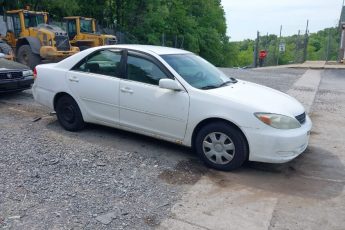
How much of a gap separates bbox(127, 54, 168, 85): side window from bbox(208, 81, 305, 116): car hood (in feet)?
2.76

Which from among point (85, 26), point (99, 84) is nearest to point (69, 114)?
point (99, 84)

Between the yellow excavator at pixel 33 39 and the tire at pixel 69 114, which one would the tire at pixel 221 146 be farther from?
the yellow excavator at pixel 33 39

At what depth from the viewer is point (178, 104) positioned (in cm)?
482

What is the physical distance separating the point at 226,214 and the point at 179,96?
1793mm

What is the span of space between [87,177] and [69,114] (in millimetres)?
1949

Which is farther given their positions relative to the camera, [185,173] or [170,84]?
[170,84]

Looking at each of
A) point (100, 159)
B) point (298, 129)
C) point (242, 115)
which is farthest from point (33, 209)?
point (298, 129)

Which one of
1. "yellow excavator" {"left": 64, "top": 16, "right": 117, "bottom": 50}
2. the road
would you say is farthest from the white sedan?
"yellow excavator" {"left": 64, "top": 16, "right": 117, "bottom": 50}

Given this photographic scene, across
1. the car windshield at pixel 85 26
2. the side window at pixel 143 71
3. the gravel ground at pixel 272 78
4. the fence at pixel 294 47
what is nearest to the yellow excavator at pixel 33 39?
the car windshield at pixel 85 26

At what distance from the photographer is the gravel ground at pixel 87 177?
3.49 meters

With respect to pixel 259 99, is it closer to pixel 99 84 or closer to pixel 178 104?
pixel 178 104

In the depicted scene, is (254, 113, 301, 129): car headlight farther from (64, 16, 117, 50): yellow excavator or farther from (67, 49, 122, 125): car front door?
(64, 16, 117, 50): yellow excavator

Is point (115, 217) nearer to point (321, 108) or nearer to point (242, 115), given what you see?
point (242, 115)

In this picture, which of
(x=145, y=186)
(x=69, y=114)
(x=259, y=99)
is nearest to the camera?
(x=145, y=186)
